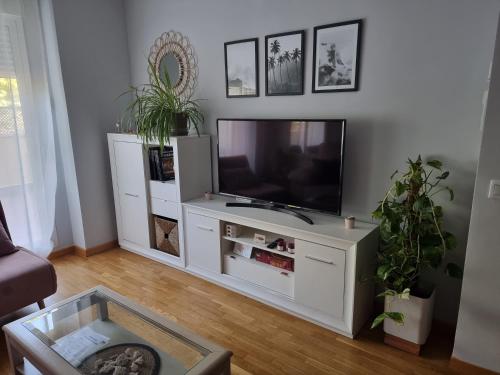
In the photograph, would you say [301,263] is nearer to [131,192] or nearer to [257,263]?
[257,263]

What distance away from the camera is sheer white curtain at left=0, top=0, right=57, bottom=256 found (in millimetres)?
2809

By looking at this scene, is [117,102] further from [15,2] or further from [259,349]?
[259,349]

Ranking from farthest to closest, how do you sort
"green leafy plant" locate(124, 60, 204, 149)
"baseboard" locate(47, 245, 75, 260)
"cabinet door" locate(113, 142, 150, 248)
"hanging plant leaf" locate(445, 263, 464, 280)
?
"baseboard" locate(47, 245, 75, 260), "cabinet door" locate(113, 142, 150, 248), "green leafy plant" locate(124, 60, 204, 149), "hanging plant leaf" locate(445, 263, 464, 280)

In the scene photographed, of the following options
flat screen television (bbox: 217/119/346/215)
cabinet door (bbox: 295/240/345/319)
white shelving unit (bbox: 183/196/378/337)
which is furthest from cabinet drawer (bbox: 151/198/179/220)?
cabinet door (bbox: 295/240/345/319)

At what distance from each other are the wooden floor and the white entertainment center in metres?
0.10

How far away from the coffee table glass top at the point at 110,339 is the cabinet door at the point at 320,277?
3.05 feet

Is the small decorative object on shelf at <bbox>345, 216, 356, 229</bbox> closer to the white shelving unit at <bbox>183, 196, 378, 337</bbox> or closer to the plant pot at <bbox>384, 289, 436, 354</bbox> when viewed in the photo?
the white shelving unit at <bbox>183, 196, 378, 337</bbox>

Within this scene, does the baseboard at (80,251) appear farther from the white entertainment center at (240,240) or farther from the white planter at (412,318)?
the white planter at (412,318)

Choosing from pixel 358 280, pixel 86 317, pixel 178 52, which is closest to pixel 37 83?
pixel 178 52

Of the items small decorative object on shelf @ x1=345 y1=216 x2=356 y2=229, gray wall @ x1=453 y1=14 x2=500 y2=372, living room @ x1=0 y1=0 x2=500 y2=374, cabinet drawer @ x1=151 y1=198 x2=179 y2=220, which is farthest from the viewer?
cabinet drawer @ x1=151 y1=198 x2=179 y2=220

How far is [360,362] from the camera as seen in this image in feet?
6.27

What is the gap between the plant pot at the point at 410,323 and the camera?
1.91 meters

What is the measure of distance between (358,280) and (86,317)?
151 cm

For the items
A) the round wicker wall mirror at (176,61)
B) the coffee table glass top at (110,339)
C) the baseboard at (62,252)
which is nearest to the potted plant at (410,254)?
the coffee table glass top at (110,339)
